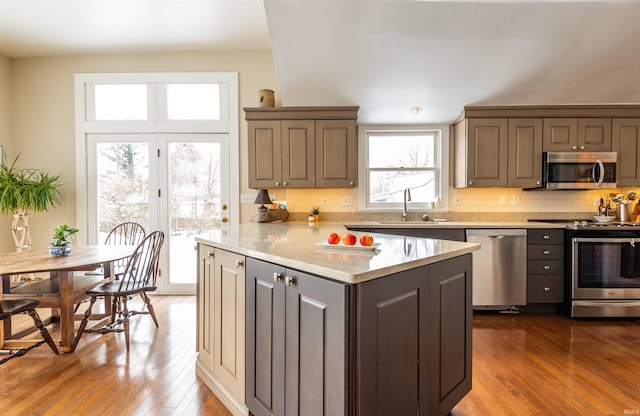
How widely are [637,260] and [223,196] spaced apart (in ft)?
15.0

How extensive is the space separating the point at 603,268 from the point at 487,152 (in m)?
1.61

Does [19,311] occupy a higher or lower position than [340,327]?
lower

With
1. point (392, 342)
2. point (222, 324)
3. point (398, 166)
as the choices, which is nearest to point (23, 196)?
point (222, 324)

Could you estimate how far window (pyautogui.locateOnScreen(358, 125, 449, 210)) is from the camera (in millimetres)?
4336

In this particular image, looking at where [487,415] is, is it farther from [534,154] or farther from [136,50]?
[136,50]

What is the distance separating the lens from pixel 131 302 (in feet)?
13.5

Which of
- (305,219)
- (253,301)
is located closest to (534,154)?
(305,219)

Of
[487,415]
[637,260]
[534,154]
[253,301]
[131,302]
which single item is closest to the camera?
[253,301]

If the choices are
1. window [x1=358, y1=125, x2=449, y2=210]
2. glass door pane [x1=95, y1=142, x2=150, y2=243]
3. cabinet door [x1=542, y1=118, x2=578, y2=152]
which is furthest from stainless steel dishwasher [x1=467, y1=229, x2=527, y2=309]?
glass door pane [x1=95, y1=142, x2=150, y2=243]

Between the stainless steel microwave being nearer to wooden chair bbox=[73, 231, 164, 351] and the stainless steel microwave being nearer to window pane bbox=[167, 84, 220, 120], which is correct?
window pane bbox=[167, 84, 220, 120]

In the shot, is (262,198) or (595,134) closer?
(595,134)

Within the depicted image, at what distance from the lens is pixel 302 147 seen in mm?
3936

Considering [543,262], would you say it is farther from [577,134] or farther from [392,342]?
[392,342]

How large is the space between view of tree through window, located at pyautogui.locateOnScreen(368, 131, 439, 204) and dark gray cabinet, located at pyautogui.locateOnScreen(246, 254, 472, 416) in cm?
254
